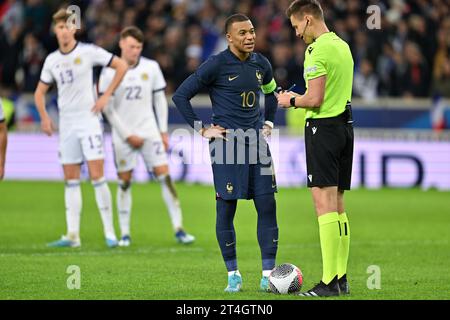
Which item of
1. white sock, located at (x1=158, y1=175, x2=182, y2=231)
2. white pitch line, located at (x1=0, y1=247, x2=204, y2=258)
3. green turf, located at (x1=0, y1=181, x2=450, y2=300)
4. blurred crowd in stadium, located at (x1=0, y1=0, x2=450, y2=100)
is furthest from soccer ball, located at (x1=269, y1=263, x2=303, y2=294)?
blurred crowd in stadium, located at (x1=0, y1=0, x2=450, y2=100)

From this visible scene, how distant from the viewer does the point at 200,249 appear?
13.2 meters

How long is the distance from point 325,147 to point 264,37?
15545 mm

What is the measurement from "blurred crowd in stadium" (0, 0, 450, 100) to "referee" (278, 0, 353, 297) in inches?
524

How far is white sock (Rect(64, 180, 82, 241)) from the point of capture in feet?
43.4

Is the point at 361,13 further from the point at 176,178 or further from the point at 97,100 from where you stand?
the point at 97,100

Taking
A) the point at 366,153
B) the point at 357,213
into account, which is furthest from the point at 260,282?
the point at 366,153

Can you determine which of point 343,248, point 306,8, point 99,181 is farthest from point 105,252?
point 306,8

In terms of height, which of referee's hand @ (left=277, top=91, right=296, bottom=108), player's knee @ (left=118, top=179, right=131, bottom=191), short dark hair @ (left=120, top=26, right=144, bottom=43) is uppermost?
short dark hair @ (left=120, top=26, right=144, bottom=43)

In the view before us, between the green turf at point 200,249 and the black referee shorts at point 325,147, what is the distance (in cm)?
105

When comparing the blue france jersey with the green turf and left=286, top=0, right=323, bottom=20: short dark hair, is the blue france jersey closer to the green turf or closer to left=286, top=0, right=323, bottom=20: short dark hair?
left=286, top=0, right=323, bottom=20: short dark hair

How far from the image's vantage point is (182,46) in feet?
81.5

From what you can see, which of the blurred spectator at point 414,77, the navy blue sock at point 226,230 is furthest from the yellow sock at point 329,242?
the blurred spectator at point 414,77

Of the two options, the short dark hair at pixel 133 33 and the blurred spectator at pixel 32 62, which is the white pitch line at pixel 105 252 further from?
the blurred spectator at pixel 32 62

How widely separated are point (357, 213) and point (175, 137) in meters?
5.80
